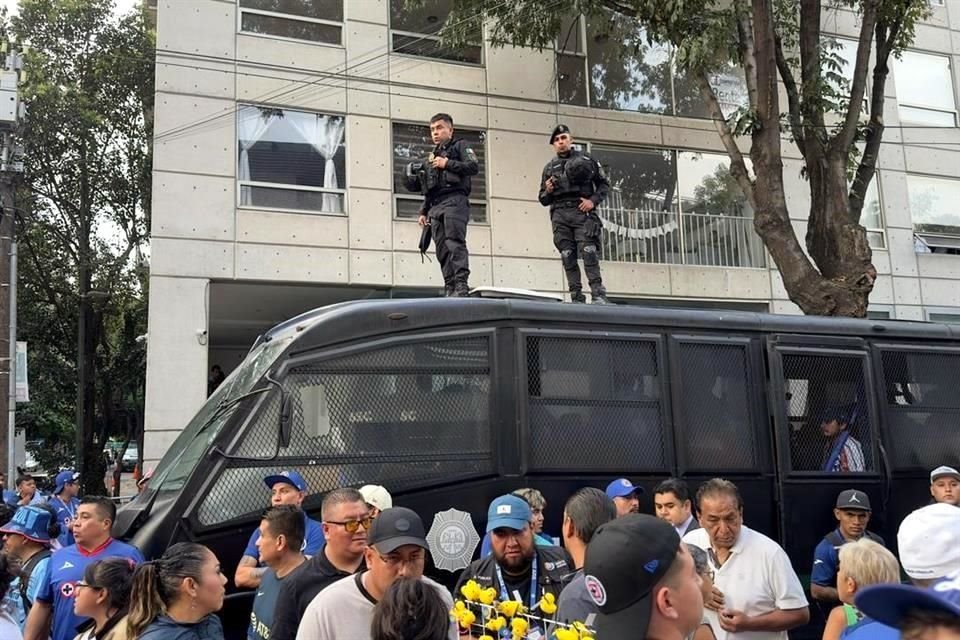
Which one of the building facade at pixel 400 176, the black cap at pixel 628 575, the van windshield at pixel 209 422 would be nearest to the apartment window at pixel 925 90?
the building facade at pixel 400 176

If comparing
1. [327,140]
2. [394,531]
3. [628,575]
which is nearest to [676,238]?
Result: [327,140]

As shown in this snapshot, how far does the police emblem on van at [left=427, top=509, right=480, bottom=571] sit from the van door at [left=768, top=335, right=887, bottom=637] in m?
2.53

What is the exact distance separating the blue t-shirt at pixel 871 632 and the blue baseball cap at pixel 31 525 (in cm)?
472

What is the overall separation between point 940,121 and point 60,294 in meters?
21.8

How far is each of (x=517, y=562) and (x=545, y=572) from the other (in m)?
0.16

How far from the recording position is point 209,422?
564 cm

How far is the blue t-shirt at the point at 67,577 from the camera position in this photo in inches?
174

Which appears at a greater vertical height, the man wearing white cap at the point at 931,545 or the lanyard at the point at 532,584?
the man wearing white cap at the point at 931,545

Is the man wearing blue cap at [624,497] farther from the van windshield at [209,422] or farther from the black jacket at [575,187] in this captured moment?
the black jacket at [575,187]

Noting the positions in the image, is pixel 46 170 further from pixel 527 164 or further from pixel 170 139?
pixel 527 164

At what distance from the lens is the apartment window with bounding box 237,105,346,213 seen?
1317cm

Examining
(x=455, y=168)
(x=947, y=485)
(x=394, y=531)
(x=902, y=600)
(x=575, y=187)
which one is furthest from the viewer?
(x=575, y=187)

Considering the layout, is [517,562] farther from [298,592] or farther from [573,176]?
[573,176]

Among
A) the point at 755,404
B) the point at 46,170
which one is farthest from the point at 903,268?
the point at 46,170
